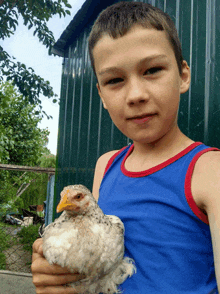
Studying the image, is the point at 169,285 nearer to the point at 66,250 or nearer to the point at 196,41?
the point at 66,250

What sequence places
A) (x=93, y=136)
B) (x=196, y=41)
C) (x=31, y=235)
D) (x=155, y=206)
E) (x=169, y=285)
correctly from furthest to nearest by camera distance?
(x=31, y=235) → (x=93, y=136) → (x=196, y=41) → (x=155, y=206) → (x=169, y=285)

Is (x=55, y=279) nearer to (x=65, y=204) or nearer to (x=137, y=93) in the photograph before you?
(x=65, y=204)

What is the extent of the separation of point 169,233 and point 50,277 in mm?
533

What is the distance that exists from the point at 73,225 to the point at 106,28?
0.88 m

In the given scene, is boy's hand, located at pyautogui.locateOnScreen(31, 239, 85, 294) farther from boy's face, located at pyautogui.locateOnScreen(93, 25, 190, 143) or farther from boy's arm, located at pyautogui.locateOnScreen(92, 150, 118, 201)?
boy's face, located at pyautogui.locateOnScreen(93, 25, 190, 143)

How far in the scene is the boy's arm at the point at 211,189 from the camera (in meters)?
0.76

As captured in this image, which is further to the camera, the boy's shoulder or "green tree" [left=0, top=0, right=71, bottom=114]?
"green tree" [left=0, top=0, right=71, bottom=114]

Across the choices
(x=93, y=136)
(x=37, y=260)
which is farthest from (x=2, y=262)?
(x=37, y=260)

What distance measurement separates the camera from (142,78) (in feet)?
3.19

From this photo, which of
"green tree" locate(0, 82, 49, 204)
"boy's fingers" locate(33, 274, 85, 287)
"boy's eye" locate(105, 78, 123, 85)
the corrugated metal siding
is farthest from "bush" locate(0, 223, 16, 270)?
"boy's eye" locate(105, 78, 123, 85)

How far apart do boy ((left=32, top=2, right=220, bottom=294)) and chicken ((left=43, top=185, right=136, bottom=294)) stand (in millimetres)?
54

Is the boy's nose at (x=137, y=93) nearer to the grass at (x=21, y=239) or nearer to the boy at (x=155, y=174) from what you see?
the boy at (x=155, y=174)

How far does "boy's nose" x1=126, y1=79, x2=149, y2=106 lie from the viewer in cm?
94

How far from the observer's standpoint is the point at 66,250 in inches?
34.7
